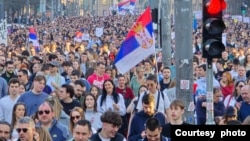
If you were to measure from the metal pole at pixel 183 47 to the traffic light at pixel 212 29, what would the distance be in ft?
5.11

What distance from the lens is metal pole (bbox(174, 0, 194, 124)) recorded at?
11609 mm

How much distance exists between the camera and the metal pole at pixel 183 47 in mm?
11609

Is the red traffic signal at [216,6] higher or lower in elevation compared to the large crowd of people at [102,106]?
higher

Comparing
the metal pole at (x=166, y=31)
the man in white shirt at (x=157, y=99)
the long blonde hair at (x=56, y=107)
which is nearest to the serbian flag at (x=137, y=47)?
the man in white shirt at (x=157, y=99)

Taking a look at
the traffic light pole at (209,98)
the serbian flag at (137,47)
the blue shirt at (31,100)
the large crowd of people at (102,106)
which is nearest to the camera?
the large crowd of people at (102,106)

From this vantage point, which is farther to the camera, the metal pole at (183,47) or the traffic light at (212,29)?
the metal pole at (183,47)

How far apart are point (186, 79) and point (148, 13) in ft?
5.87

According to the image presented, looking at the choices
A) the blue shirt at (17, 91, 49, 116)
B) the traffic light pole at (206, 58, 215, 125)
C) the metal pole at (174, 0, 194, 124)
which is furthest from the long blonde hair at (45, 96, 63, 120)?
the metal pole at (174, 0, 194, 124)

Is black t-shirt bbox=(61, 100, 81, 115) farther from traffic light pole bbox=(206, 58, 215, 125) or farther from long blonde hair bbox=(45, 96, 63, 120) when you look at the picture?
traffic light pole bbox=(206, 58, 215, 125)

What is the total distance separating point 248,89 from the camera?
34.9 ft

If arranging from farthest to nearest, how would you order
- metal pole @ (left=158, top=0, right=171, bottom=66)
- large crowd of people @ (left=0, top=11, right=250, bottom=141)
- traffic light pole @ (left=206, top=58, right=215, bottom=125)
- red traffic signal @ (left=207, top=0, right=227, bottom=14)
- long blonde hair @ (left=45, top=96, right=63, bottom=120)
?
1. metal pole @ (left=158, top=0, right=171, bottom=66)
2. red traffic signal @ (left=207, top=0, right=227, bottom=14)
3. traffic light pole @ (left=206, top=58, right=215, bottom=125)
4. long blonde hair @ (left=45, top=96, right=63, bottom=120)
5. large crowd of people @ (left=0, top=11, right=250, bottom=141)

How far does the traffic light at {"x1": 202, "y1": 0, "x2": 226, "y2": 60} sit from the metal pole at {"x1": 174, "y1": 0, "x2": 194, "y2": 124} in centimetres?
156

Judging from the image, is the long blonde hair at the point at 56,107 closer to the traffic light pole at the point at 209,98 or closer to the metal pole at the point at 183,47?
the traffic light pole at the point at 209,98

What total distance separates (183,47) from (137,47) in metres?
0.98
